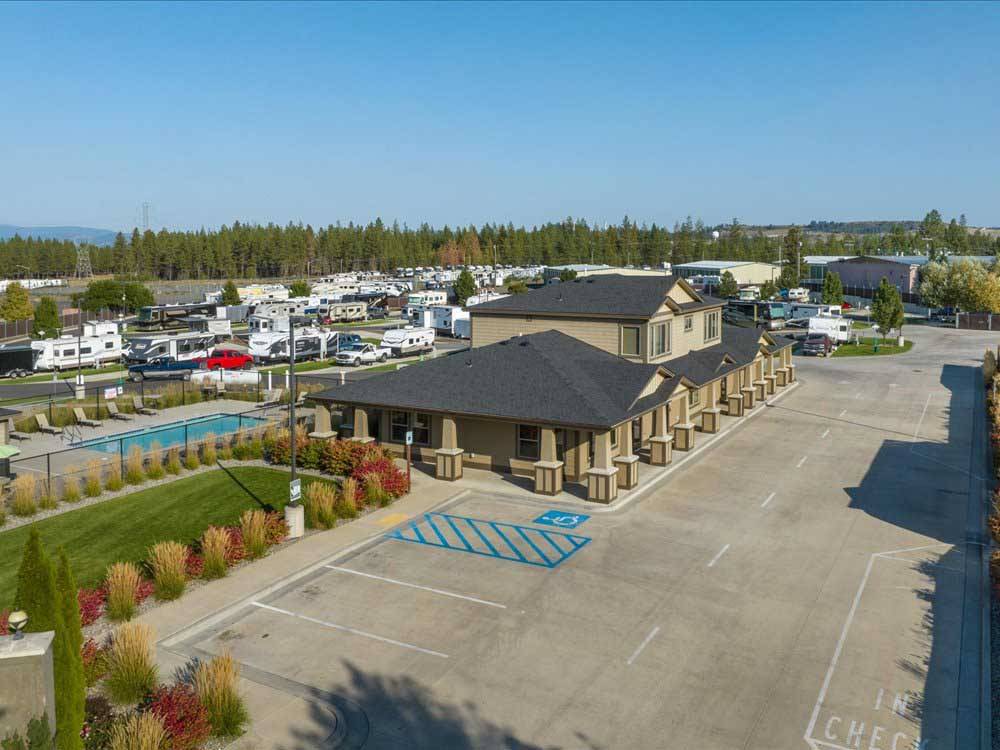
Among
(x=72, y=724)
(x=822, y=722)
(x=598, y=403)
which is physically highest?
(x=598, y=403)

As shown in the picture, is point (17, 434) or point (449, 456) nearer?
point (449, 456)

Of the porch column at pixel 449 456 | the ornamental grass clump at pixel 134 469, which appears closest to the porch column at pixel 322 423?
the porch column at pixel 449 456

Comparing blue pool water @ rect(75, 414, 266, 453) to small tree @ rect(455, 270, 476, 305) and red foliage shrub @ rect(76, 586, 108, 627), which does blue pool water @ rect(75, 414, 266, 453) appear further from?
small tree @ rect(455, 270, 476, 305)

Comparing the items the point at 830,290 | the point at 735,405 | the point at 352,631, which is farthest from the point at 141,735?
the point at 830,290

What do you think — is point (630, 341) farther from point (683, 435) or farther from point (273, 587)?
point (273, 587)

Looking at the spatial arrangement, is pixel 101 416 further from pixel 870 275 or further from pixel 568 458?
pixel 870 275

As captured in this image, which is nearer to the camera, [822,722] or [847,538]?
[822,722]

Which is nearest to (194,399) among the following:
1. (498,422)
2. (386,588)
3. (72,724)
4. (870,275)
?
(498,422)
